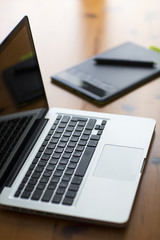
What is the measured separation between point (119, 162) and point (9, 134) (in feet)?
0.83

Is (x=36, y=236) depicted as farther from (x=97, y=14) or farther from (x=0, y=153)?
(x=97, y=14)

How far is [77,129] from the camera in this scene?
104 cm

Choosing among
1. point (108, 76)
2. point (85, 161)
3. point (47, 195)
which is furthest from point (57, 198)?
point (108, 76)

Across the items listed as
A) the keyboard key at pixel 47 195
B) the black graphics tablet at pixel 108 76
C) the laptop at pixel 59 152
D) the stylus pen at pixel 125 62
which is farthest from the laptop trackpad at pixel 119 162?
the stylus pen at pixel 125 62

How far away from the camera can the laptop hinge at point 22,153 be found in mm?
909

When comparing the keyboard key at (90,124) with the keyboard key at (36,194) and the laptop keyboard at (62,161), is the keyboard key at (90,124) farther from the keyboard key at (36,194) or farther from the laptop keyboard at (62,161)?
the keyboard key at (36,194)

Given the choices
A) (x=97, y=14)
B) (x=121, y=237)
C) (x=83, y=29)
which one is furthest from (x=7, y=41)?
(x=97, y=14)

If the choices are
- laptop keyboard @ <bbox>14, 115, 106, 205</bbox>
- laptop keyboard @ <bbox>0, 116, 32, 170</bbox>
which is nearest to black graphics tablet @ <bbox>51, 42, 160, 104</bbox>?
laptop keyboard @ <bbox>14, 115, 106, 205</bbox>

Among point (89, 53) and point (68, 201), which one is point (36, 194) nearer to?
point (68, 201)

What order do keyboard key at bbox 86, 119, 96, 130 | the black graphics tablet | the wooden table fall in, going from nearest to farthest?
the wooden table
keyboard key at bbox 86, 119, 96, 130
the black graphics tablet

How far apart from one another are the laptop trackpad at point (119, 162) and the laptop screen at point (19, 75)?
0.23 metres

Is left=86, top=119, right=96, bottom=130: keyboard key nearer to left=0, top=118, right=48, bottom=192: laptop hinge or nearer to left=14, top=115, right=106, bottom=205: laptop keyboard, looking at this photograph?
left=14, top=115, right=106, bottom=205: laptop keyboard

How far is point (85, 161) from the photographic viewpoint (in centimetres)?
93

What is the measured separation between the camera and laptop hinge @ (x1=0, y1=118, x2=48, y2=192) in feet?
2.98
